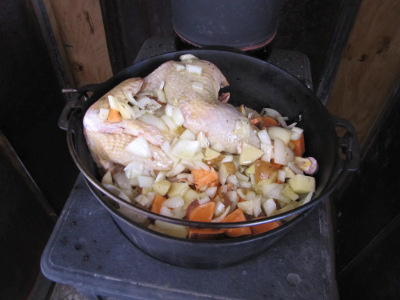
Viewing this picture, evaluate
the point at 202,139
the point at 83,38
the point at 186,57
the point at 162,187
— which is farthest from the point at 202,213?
the point at 83,38

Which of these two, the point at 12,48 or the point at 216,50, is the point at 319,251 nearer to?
the point at 216,50

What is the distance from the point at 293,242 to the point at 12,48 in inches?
72.0

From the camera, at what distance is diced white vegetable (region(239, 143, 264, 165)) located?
1403 millimetres

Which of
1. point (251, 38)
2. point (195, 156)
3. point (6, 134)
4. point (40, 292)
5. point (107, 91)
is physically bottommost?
point (40, 292)

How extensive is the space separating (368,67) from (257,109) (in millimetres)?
1046

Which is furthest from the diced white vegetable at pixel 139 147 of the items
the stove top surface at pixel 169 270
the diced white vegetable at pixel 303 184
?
the diced white vegetable at pixel 303 184

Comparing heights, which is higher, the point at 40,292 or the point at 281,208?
the point at 281,208

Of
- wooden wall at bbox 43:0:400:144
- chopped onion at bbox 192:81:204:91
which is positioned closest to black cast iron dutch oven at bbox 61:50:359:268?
chopped onion at bbox 192:81:204:91

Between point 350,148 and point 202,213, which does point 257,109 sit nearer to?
point 350,148

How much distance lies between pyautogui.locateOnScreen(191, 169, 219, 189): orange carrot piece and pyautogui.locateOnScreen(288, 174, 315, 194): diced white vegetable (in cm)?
31

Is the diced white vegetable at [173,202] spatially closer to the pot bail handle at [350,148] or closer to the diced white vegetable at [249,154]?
the diced white vegetable at [249,154]

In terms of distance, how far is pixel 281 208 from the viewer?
1.34m

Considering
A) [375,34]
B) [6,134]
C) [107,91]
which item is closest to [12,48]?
[6,134]

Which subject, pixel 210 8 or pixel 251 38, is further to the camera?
pixel 251 38
